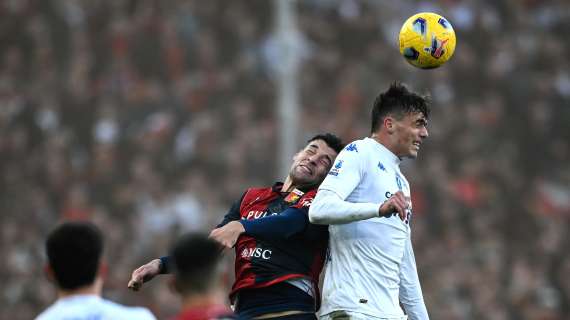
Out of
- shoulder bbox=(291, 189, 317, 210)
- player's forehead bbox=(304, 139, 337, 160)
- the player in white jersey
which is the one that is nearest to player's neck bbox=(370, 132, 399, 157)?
the player in white jersey

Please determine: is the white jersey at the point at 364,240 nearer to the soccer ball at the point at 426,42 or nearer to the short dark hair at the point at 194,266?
the soccer ball at the point at 426,42

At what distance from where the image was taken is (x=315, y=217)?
663 cm

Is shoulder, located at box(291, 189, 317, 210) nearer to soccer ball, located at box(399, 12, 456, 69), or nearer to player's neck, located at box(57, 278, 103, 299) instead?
soccer ball, located at box(399, 12, 456, 69)

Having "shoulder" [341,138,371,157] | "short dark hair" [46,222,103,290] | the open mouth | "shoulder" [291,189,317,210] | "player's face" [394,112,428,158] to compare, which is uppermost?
"player's face" [394,112,428,158]

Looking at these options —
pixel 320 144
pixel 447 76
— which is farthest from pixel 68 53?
pixel 320 144

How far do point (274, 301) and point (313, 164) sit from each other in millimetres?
913

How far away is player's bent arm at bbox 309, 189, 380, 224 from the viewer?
646 centimetres

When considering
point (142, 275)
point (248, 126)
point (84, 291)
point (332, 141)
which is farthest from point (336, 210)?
point (248, 126)

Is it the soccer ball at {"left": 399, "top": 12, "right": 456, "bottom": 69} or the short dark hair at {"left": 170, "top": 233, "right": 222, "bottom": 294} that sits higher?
the soccer ball at {"left": 399, "top": 12, "right": 456, "bottom": 69}

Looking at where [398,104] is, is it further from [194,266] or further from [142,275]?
[194,266]

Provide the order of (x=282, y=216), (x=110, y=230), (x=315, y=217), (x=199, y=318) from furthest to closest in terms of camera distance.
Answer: (x=110, y=230) → (x=282, y=216) → (x=315, y=217) → (x=199, y=318)

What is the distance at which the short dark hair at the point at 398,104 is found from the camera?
7.07 m

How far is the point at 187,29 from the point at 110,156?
2.68 metres

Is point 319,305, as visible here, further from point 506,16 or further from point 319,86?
point 506,16
